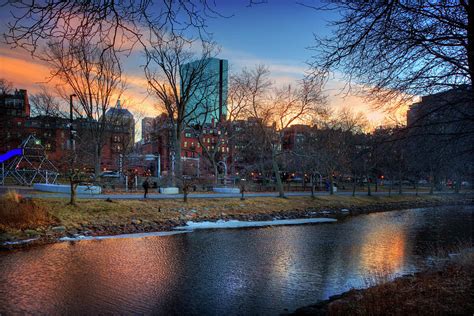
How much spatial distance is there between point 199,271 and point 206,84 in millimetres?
31732

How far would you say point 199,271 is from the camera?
13.2m

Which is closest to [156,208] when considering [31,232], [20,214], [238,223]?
[238,223]

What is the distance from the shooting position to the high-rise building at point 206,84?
129ft

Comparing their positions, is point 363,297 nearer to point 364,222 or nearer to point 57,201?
point 57,201

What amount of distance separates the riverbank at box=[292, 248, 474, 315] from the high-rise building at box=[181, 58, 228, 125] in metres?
30.3

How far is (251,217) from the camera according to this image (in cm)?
2911

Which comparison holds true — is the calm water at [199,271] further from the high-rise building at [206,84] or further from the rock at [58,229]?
the high-rise building at [206,84]

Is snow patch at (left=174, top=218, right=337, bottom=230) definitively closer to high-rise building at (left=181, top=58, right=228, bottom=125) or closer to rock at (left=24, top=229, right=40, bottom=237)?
rock at (left=24, top=229, right=40, bottom=237)

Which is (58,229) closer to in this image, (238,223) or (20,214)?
(20,214)

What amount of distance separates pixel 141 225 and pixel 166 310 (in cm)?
1366

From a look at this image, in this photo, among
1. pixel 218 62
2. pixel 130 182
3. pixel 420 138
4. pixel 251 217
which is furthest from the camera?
pixel 218 62

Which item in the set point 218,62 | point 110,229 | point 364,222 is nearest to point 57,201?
point 110,229

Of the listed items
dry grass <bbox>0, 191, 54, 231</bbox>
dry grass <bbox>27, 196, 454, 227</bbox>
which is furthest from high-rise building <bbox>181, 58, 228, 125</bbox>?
dry grass <bbox>0, 191, 54, 231</bbox>

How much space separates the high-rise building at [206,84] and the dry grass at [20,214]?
20.5 metres
